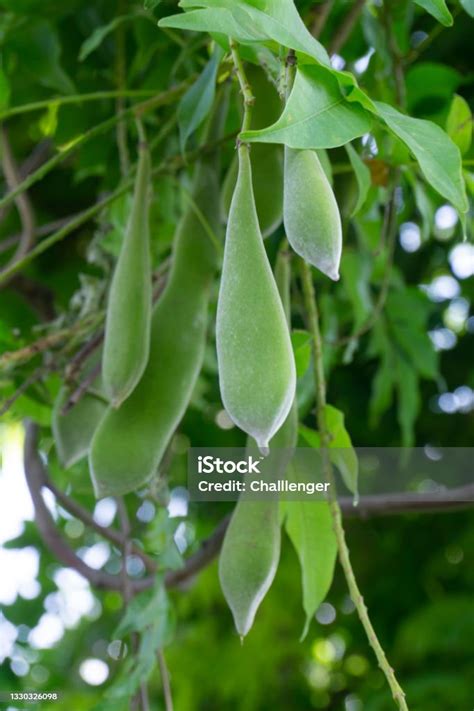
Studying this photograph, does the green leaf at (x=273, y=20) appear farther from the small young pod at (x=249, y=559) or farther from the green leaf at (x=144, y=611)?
the green leaf at (x=144, y=611)

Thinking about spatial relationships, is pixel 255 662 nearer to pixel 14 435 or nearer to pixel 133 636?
pixel 14 435

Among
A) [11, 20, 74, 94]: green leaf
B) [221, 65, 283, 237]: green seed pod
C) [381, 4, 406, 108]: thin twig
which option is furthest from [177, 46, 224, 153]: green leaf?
[11, 20, 74, 94]: green leaf

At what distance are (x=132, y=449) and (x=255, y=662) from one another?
45.4 inches

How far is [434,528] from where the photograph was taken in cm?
179

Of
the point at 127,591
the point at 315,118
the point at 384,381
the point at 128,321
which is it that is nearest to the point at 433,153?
the point at 315,118

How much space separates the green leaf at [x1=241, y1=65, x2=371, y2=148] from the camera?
449 mm

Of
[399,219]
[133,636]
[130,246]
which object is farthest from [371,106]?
[399,219]

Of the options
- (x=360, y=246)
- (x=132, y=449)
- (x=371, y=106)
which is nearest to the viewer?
(x=371, y=106)

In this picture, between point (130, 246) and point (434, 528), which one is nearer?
point (130, 246)

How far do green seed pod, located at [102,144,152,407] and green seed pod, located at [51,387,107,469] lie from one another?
15cm

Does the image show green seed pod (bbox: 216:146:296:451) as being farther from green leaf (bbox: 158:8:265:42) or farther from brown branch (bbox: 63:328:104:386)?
brown branch (bbox: 63:328:104:386)

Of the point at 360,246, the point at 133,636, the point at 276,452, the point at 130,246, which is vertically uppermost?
the point at 130,246

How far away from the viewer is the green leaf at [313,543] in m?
0.76

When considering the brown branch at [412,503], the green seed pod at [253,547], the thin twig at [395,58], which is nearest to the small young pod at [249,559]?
the green seed pod at [253,547]
